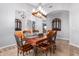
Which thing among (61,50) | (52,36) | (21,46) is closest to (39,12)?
(52,36)

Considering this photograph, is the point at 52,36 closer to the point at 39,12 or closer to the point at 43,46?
the point at 43,46

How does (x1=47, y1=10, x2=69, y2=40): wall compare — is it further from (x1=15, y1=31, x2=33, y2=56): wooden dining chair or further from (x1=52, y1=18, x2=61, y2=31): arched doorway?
(x1=15, y1=31, x2=33, y2=56): wooden dining chair

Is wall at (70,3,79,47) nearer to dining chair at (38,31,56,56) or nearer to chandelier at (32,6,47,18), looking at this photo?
dining chair at (38,31,56,56)

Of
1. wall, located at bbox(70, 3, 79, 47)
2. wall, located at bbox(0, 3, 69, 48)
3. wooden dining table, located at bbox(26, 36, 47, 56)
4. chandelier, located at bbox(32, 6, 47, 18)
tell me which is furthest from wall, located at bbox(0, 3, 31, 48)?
wall, located at bbox(70, 3, 79, 47)

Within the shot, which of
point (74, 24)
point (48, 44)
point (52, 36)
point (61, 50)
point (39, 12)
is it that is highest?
point (39, 12)

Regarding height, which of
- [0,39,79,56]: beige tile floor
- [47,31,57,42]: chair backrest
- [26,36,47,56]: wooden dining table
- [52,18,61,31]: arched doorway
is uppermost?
[52,18,61,31]: arched doorway

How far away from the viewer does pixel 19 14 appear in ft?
7.11

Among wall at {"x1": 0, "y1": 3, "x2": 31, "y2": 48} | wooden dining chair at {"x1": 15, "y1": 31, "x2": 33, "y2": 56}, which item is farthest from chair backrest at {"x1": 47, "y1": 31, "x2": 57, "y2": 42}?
wall at {"x1": 0, "y1": 3, "x2": 31, "y2": 48}

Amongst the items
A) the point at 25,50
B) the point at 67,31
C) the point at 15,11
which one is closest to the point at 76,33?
the point at 67,31

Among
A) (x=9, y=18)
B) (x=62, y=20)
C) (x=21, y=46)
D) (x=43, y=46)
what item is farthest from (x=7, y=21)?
(x=62, y=20)

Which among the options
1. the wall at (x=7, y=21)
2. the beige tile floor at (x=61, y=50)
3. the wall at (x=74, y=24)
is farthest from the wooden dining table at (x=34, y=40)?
Result: the wall at (x=74, y=24)

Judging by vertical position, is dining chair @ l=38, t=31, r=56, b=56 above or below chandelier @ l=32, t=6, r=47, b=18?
below

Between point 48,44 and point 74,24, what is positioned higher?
point 74,24

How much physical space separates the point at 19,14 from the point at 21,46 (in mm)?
608
